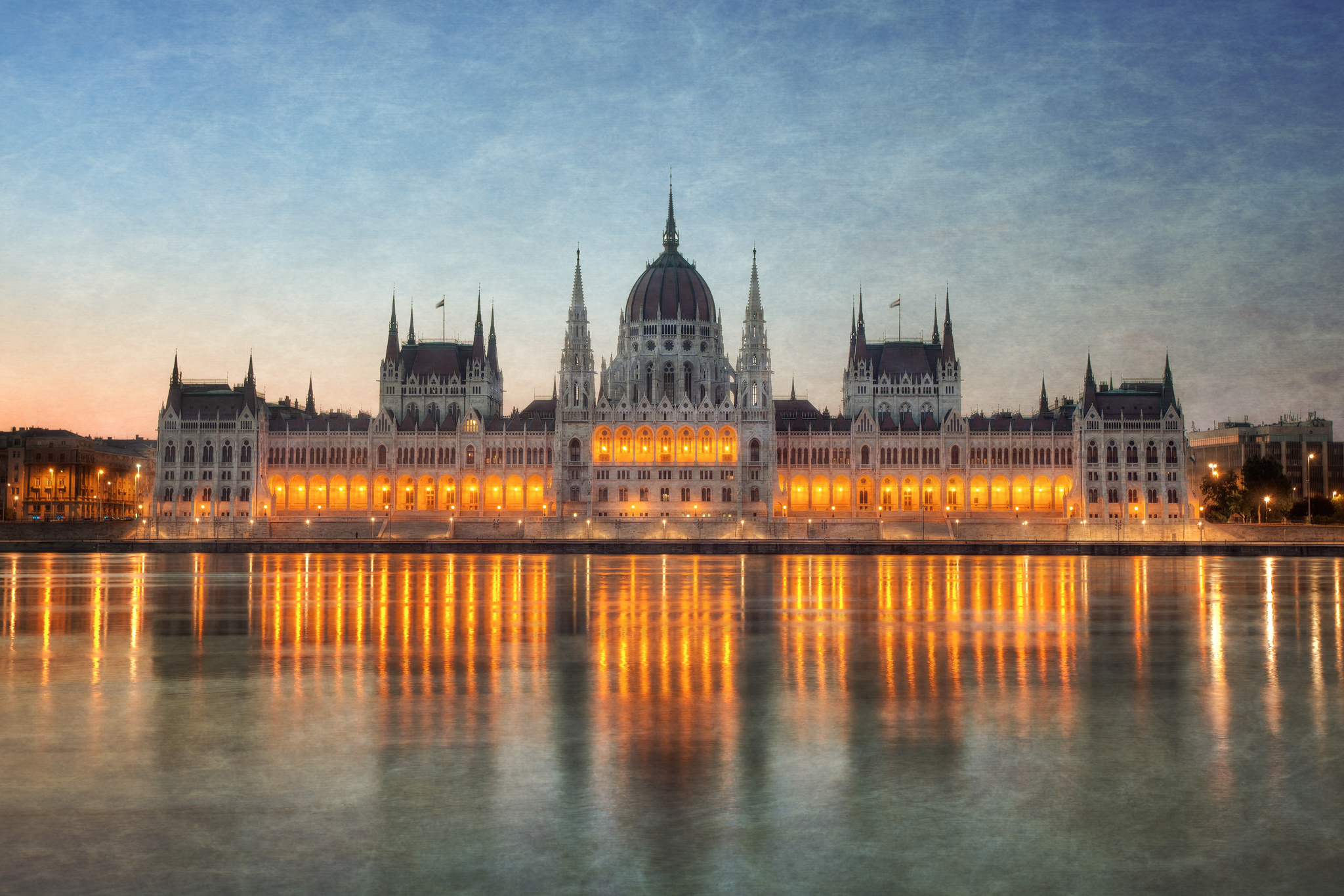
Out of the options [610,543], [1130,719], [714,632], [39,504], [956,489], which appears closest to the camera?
[1130,719]

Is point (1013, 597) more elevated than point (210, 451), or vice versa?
point (210, 451)

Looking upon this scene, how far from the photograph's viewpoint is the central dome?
12225cm

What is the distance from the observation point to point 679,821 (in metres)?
8.77

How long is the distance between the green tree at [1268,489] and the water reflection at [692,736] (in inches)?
3381

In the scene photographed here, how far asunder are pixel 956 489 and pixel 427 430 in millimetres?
53503

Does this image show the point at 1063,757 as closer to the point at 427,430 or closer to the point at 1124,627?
the point at 1124,627

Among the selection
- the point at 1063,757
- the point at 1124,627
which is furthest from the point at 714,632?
the point at 1063,757

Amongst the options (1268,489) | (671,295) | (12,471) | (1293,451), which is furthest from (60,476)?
(1293,451)

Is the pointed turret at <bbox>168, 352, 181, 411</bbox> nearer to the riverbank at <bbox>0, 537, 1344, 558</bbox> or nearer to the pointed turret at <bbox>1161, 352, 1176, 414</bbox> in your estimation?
the riverbank at <bbox>0, 537, 1344, 558</bbox>

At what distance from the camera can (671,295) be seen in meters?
123

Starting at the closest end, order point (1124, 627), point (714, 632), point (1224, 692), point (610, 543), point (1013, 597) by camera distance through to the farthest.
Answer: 1. point (1224, 692)
2. point (714, 632)
3. point (1124, 627)
4. point (1013, 597)
5. point (610, 543)

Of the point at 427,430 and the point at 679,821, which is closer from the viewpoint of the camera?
the point at 679,821

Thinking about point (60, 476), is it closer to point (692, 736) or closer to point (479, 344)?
point (479, 344)

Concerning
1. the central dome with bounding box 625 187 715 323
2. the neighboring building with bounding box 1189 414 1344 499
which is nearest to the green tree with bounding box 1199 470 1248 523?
the neighboring building with bounding box 1189 414 1344 499
